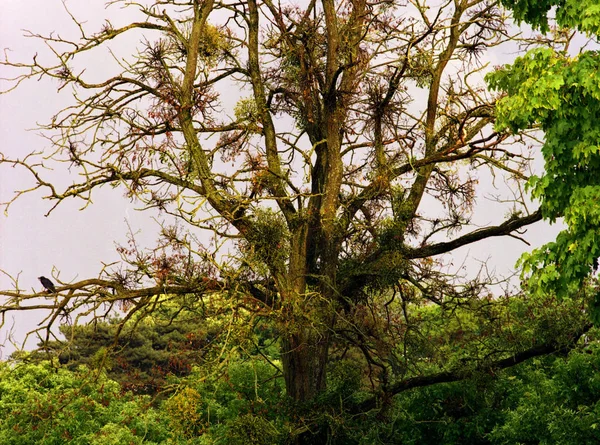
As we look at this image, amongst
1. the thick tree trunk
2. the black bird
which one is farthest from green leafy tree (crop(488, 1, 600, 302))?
the black bird

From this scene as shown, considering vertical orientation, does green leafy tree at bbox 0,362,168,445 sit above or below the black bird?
below

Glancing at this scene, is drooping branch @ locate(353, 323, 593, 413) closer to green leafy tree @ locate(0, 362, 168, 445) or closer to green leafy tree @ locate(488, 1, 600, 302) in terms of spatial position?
green leafy tree @ locate(488, 1, 600, 302)

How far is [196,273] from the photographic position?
575 inches

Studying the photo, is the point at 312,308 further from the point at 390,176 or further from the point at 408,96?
the point at 408,96

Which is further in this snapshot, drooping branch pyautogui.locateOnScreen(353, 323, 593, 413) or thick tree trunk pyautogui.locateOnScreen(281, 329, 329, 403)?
thick tree trunk pyautogui.locateOnScreen(281, 329, 329, 403)

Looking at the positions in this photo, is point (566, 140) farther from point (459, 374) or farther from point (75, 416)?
point (75, 416)

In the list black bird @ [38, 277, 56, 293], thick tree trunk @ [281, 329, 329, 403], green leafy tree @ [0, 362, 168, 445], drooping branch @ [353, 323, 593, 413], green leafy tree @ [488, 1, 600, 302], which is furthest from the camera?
green leafy tree @ [0, 362, 168, 445]

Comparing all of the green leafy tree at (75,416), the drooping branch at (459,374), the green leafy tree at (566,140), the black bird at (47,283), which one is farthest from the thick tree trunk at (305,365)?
the green leafy tree at (566,140)

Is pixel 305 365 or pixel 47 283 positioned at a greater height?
pixel 47 283

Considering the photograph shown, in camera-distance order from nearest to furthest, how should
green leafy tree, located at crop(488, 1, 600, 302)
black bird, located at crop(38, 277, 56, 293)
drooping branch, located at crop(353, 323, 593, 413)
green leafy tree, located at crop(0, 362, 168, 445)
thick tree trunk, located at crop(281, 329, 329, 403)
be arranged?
green leafy tree, located at crop(488, 1, 600, 302) < black bird, located at crop(38, 277, 56, 293) < drooping branch, located at crop(353, 323, 593, 413) < thick tree trunk, located at crop(281, 329, 329, 403) < green leafy tree, located at crop(0, 362, 168, 445)

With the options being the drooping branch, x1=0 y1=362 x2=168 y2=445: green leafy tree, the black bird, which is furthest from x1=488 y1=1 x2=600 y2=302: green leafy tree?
x1=0 y1=362 x2=168 y2=445: green leafy tree

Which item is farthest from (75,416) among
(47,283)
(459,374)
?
(459,374)

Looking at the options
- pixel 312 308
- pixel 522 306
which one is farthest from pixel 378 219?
pixel 522 306

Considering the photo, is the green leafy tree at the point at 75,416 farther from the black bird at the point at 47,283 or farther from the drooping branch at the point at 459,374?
the drooping branch at the point at 459,374
